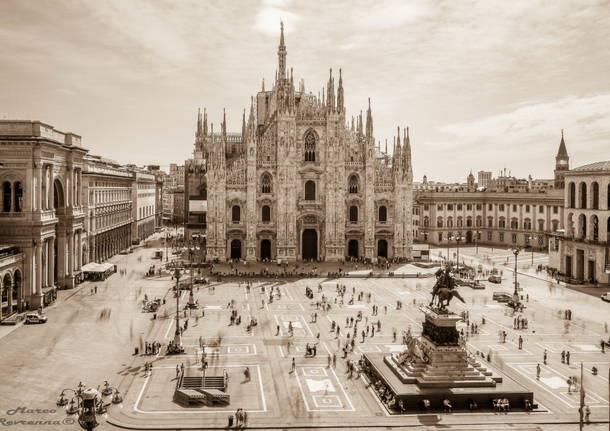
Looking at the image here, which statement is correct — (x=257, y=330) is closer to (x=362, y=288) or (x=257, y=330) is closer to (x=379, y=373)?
(x=379, y=373)

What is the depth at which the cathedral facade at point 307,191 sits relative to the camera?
3209 inches

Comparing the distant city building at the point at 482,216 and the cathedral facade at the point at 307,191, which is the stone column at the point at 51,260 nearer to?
the cathedral facade at the point at 307,191

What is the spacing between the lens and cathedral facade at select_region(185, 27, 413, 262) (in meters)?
81.5

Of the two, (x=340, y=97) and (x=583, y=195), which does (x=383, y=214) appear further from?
(x=583, y=195)

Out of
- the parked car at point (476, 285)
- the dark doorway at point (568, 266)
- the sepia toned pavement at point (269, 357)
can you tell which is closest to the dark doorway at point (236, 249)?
the sepia toned pavement at point (269, 357)

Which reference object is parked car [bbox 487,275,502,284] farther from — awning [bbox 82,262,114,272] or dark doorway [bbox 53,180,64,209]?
dark doorway [bbox 53,180,64,209]

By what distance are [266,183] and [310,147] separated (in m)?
8.14

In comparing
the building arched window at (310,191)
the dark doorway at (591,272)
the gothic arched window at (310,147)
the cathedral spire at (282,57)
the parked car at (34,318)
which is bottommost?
the parked car at (34,318)

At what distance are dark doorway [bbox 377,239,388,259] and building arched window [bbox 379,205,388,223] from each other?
3.06m

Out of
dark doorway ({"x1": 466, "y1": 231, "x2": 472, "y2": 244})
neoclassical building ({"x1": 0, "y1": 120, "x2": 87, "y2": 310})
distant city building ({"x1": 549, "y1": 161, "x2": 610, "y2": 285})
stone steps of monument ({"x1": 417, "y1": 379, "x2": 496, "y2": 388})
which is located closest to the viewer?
stone steps of monument ({"x1": 417, "y1": 379, "x2": 496, "y2": 388})

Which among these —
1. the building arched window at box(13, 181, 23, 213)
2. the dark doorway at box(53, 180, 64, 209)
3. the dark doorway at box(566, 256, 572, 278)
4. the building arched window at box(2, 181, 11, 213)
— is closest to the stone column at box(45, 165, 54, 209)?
the building arched window at box(13, 181, 23, 213)

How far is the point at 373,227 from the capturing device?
8381cm

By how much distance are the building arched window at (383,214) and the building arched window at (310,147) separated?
12.2 m

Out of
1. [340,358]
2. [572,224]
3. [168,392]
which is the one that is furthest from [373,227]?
[168,392]
